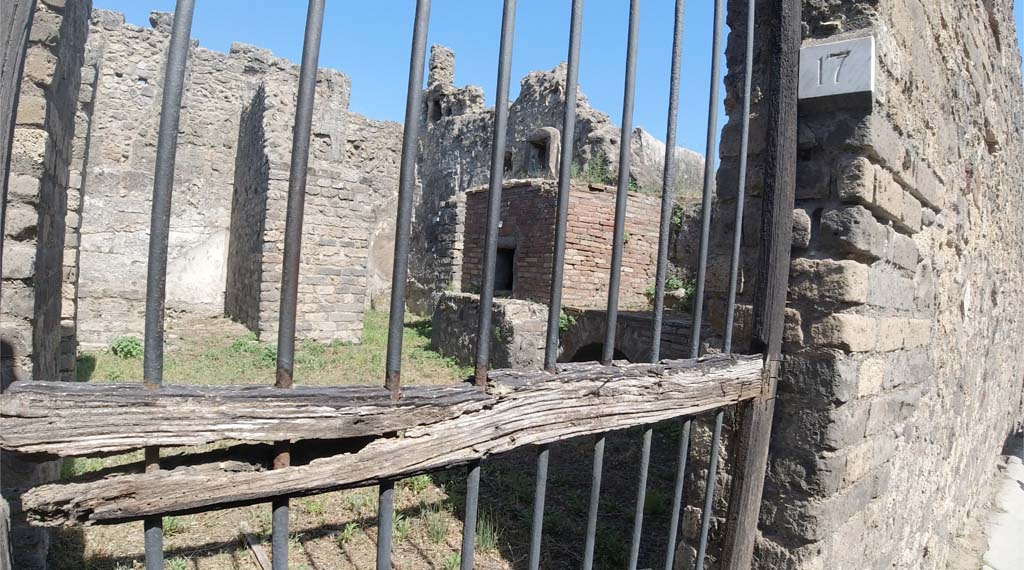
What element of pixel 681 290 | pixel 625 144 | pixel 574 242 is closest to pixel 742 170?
pixel 625 144

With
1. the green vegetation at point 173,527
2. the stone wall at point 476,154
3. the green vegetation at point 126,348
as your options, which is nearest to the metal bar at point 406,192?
the green vegetation at point 173,527

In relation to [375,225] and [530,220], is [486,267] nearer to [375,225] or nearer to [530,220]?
[530,220]

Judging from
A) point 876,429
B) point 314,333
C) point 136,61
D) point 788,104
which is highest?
point 136,61

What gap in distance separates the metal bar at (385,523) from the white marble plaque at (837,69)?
5.82ft

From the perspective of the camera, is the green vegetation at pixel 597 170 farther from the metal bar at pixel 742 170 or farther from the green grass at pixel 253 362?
the metal bar at pixel 742 170

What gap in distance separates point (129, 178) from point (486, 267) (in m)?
10.9

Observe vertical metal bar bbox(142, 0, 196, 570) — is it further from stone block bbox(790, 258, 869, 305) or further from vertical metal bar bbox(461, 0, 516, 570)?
stone block bbox(790, 258, 869, 305)

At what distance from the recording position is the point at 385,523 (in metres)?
1.01

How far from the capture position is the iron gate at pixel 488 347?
798mm

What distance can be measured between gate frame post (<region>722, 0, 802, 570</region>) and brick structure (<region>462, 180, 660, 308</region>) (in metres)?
6.92

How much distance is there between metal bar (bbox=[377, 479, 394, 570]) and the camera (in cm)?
100

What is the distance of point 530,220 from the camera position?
32.5 ft

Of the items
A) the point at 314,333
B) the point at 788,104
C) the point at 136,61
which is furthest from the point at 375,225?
the point at 788,104

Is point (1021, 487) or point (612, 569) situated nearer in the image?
point (612, 569)
